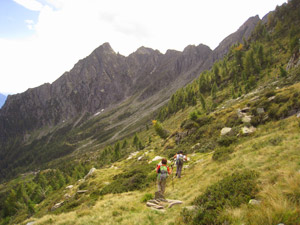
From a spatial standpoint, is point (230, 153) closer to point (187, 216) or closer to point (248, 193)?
point (248, 193)

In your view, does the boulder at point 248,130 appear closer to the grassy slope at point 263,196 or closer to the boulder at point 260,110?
the boulder at point 260,110

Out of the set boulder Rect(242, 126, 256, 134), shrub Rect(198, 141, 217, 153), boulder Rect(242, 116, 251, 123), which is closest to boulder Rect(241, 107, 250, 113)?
boulder Rect(242, 116, 251, 123)

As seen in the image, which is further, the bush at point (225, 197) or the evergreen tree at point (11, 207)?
the evergreen tree at point (11, 207)

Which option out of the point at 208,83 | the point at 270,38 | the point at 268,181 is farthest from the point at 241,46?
the point at 268,181

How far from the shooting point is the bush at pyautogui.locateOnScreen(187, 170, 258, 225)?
7079 millimetres

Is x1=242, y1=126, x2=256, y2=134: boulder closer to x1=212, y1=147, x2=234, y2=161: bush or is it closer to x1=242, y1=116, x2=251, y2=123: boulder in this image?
x1=242, y1=116, x2=251, y2=123: boulder

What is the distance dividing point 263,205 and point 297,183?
172 centimetres

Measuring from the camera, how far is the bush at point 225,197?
23.2 feet

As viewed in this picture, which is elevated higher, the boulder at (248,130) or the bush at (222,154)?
the bush at (222,154)

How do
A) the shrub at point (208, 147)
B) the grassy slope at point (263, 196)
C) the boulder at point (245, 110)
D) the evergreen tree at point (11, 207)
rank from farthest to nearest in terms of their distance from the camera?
the evergreen tree at point (11, 207) < the boulder at point (245, 110) < the shrub at point (208, 147) < the grassy slope at point (263, 196)

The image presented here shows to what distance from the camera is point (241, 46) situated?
136875 mm

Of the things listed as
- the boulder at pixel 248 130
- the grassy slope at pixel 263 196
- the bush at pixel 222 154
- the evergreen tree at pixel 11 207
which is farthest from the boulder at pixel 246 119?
the evergreen tree at pixel 11 207

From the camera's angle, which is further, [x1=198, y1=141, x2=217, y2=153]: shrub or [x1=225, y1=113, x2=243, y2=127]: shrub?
[x1=225, y1=113, x2=243, y2=127]: shrub

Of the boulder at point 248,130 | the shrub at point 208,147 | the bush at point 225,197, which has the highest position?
the bush at point 225,197
